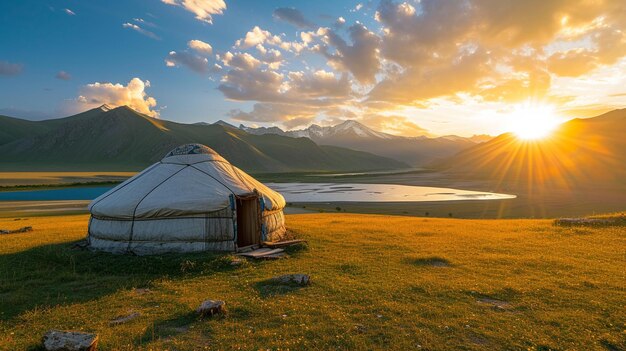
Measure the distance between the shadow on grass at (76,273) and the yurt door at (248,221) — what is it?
2.42 metres

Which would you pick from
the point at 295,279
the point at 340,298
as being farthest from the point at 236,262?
the point at 340,298

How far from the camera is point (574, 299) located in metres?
9.03

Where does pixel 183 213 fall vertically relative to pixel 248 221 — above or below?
above

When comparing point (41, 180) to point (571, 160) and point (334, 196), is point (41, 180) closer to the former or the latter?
point (334, 196)

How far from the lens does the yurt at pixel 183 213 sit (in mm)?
13836

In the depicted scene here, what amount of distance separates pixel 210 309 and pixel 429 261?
322 inches

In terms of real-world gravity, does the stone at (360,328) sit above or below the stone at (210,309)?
below

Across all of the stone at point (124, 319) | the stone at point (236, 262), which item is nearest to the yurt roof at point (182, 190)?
the stone at point (236, 262)

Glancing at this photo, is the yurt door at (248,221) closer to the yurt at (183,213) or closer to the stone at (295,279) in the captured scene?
the yurt at (183,213)

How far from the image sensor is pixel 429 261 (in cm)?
1292

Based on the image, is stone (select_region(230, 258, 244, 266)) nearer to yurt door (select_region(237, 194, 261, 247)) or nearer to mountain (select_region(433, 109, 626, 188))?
yurt door (select_region(237, 194, 261, 247))

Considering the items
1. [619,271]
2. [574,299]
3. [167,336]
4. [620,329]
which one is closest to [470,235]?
[619,271]

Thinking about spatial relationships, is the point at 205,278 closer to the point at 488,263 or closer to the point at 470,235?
the point at 488,263

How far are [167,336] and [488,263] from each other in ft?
35.4
